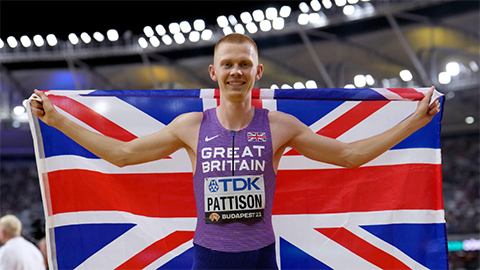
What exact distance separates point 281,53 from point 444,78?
6347mm

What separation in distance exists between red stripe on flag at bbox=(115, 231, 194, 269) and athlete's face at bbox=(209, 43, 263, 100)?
4.16ft

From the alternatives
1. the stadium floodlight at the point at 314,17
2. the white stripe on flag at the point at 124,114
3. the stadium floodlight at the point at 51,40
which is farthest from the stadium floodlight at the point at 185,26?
the white stripe on flag at the point at 124,114

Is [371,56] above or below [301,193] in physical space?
above

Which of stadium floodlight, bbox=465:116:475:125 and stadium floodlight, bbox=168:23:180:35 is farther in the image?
stadium floodlight, bbox=168:23:180:35

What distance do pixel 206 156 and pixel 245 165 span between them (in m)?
0.18

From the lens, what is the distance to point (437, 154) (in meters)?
2.86

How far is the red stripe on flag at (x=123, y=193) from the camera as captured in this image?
2.84m

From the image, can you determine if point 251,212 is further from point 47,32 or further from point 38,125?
point 47,32

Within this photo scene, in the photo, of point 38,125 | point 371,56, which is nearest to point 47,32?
point 371,56

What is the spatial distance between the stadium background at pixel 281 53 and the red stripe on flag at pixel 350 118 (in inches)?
545

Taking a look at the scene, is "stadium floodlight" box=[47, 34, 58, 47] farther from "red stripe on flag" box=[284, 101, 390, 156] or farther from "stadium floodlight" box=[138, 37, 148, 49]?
"red stripe on flag" box=[284, 101, 390, 156]

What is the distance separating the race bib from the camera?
196 centimetres

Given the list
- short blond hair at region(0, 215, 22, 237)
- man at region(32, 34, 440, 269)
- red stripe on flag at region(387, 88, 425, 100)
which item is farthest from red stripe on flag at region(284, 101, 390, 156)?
short blond hair at region(0, 215, 22, 237)

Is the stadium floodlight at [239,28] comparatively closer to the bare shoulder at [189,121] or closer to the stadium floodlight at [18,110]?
the stadium floodlight at [18,110]
